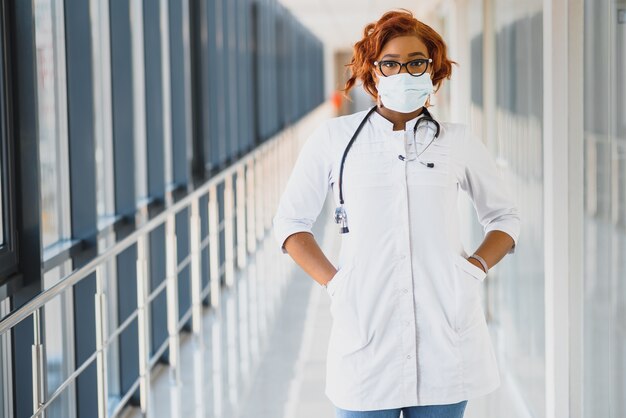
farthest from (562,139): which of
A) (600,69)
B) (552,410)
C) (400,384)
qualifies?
(400,384)

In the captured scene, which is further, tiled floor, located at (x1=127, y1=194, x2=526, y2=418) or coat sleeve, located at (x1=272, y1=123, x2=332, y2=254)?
tiled floor, located at (x1=127, y1=194, x2=526, y2=418)

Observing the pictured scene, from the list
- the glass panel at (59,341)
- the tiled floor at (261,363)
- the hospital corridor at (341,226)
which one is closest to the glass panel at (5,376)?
the hospital corridor at (341,226)

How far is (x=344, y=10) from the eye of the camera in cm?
741

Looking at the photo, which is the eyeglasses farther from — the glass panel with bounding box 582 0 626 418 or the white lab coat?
the glass panel with bounding box 582 0 626 418

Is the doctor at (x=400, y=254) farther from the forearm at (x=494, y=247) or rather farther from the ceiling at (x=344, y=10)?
the ceiling at (x=344, y=10)

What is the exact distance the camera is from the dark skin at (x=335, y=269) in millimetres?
1089

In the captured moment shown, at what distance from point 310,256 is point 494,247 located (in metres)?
0.20

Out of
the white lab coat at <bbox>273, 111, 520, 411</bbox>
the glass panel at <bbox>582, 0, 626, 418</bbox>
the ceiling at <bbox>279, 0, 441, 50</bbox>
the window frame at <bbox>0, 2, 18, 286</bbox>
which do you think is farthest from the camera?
the ceiling at <bbox>279, 0, 441, 50</bbox>

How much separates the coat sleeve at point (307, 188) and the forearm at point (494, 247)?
0.59 ft

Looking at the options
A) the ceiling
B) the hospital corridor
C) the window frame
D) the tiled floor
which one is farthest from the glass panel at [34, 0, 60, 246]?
the ceiling

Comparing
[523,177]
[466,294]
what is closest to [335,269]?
[466,294]

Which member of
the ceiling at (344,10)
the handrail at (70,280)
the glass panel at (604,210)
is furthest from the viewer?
the ceiling at (344,10)

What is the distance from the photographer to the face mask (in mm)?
1083

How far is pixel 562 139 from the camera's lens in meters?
1.74
